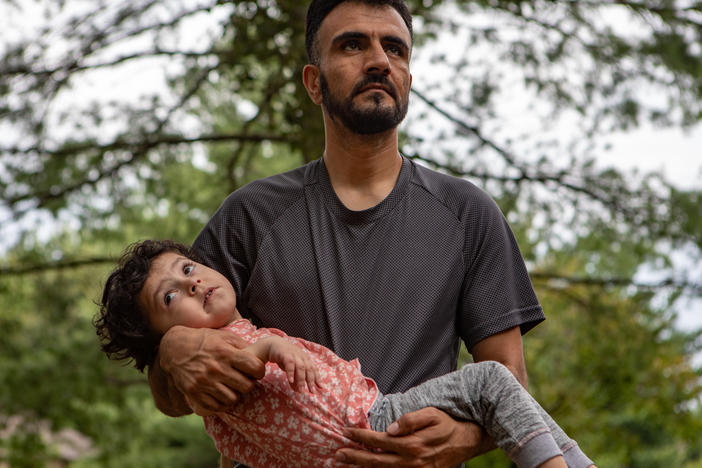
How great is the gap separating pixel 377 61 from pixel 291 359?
2.87ft

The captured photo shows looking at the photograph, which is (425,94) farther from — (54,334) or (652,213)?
(54,334)

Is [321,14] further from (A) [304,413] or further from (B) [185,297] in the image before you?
(A) [304,413]

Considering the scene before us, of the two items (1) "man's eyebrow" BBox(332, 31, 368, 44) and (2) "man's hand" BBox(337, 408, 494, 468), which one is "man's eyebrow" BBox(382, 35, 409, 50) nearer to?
(1) "man's eyebrow" BBox(332, 31, 368, 44)

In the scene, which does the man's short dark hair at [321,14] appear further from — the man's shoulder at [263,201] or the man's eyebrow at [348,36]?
the man's shoulder at [263,201]

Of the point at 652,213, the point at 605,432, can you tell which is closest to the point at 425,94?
the point at 652,213

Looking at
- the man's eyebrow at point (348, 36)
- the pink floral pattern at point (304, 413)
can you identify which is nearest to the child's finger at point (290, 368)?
the pink floral pattern at point (304, 413)

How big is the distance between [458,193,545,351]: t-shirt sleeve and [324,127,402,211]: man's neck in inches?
10.5

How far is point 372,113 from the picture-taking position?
7.71 feet

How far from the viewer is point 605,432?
8.64 m

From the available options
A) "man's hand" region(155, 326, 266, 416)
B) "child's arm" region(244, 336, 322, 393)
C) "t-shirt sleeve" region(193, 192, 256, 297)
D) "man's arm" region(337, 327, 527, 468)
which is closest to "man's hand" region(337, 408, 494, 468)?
"man's arm" region(337, 327, 527, 468)

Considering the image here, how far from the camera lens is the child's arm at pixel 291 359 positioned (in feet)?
6.39

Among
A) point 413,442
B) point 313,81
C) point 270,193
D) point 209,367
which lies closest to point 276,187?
point 270,193

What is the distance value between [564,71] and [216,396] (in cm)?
546

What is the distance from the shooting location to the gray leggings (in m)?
1.90
